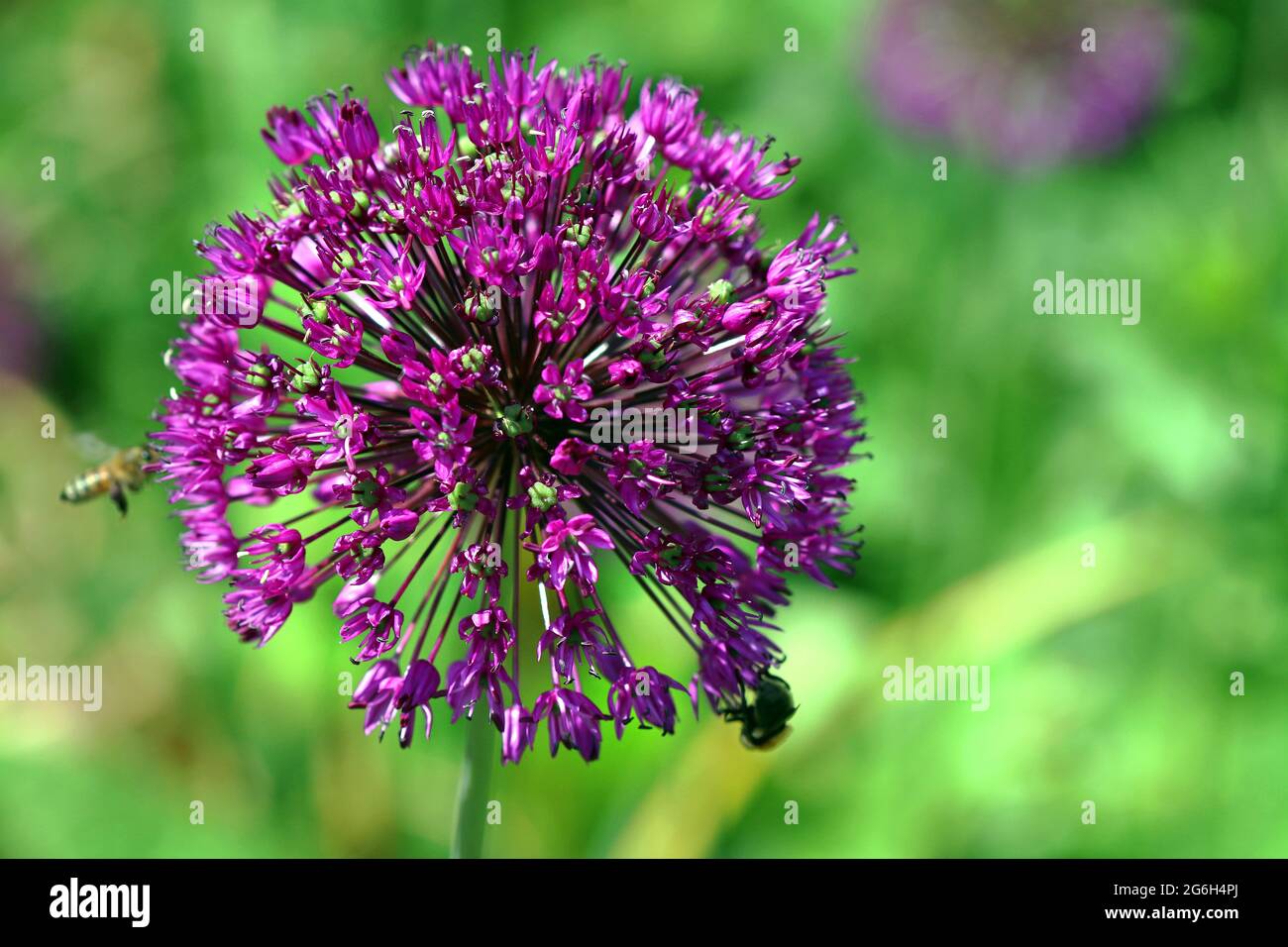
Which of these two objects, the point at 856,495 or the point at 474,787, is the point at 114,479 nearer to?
the point at 474,787

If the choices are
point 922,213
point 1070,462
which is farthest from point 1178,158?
point 1070,462

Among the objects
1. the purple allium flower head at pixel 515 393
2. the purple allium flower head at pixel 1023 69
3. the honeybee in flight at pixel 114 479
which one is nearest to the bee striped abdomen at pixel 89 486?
the honeybee in flight at pixel 114 479

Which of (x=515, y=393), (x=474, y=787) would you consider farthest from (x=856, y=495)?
(x=474, y=787)

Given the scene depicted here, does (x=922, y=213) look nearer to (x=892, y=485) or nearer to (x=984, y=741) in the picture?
(x=892, y=485)

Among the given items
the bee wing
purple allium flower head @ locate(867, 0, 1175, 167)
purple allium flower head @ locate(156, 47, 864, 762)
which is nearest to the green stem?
purple allium flower head @ locate(156, 47, 864, 762)

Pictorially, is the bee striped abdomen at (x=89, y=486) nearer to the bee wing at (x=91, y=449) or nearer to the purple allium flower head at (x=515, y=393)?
the bee wing at (x=91, y=449)

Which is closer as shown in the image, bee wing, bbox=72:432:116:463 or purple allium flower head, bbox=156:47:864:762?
purple allium flower head, bbox=156:47:864:762

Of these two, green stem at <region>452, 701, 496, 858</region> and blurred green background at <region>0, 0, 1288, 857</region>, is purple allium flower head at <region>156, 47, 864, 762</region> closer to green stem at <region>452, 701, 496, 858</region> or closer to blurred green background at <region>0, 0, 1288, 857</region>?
green stem at <region>452, 701, 496, 858</region>
